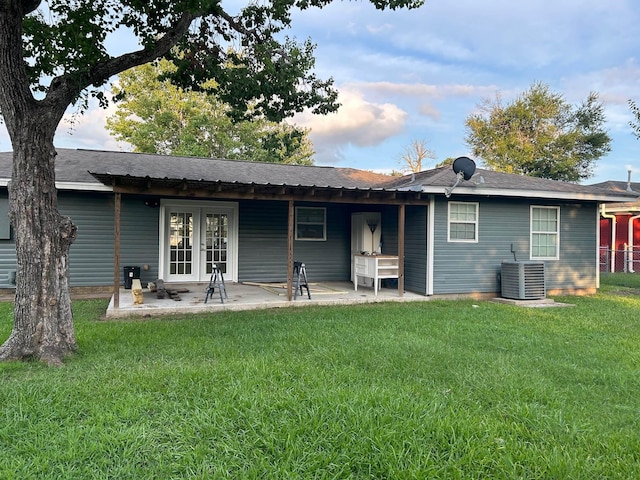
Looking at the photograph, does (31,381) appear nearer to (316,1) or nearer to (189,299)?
(189,299)

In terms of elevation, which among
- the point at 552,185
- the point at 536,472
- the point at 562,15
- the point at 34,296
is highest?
the point at 562,15

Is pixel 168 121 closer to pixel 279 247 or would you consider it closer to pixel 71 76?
pixel 279 247

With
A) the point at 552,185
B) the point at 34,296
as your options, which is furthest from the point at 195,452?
the point at 552,185

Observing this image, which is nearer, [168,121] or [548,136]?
[168,121]

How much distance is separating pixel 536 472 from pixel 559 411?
0.87 metres

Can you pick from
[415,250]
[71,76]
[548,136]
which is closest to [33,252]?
[71,76]

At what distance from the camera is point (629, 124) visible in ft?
37.6

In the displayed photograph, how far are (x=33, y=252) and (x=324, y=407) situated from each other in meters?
3.25

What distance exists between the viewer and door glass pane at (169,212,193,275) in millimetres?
9797

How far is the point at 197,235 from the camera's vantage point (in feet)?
32.9

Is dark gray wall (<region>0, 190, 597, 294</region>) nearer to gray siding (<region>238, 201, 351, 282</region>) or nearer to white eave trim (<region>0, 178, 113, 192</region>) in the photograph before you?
gray siding (<region>238, 201, 351, 282</region>)

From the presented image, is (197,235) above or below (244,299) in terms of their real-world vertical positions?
above

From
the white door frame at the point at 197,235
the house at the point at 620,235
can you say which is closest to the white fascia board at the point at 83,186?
the white door frame at the point at 197,235

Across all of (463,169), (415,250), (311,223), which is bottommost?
(415,250)
